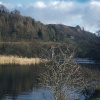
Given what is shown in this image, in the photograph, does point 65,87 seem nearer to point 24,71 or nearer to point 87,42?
point 87,42

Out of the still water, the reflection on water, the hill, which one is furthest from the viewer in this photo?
the hill

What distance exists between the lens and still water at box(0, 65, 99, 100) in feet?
86.9

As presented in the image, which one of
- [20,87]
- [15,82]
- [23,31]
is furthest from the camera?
[23,31]

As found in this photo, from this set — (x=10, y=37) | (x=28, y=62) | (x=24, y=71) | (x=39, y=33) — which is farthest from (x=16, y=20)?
(x=24, y=71)

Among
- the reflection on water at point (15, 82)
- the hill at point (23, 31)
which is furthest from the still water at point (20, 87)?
the hill at point (23, 31)

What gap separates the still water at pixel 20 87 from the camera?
26500 mm

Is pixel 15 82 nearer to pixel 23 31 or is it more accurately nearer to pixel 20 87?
pixel 20 87

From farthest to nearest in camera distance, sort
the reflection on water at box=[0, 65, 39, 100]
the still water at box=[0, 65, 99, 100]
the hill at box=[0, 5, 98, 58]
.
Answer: the hill at box=[0, 5, 98, 58] → the reflection on water at box=[0, 65, 39, 100] → the still water at box=[0, 65, 99, 100]

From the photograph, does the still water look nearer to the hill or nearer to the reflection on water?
the reflection on water

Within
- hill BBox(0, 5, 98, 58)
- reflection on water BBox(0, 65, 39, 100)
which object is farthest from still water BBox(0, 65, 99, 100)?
hill BBox(0, 5, 98, 58)

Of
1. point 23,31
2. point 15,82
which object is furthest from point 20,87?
point 23,31

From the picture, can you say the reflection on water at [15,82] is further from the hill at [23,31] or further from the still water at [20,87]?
the hill at [23,31]

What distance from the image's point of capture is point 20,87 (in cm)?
3189

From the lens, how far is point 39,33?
136 meters
